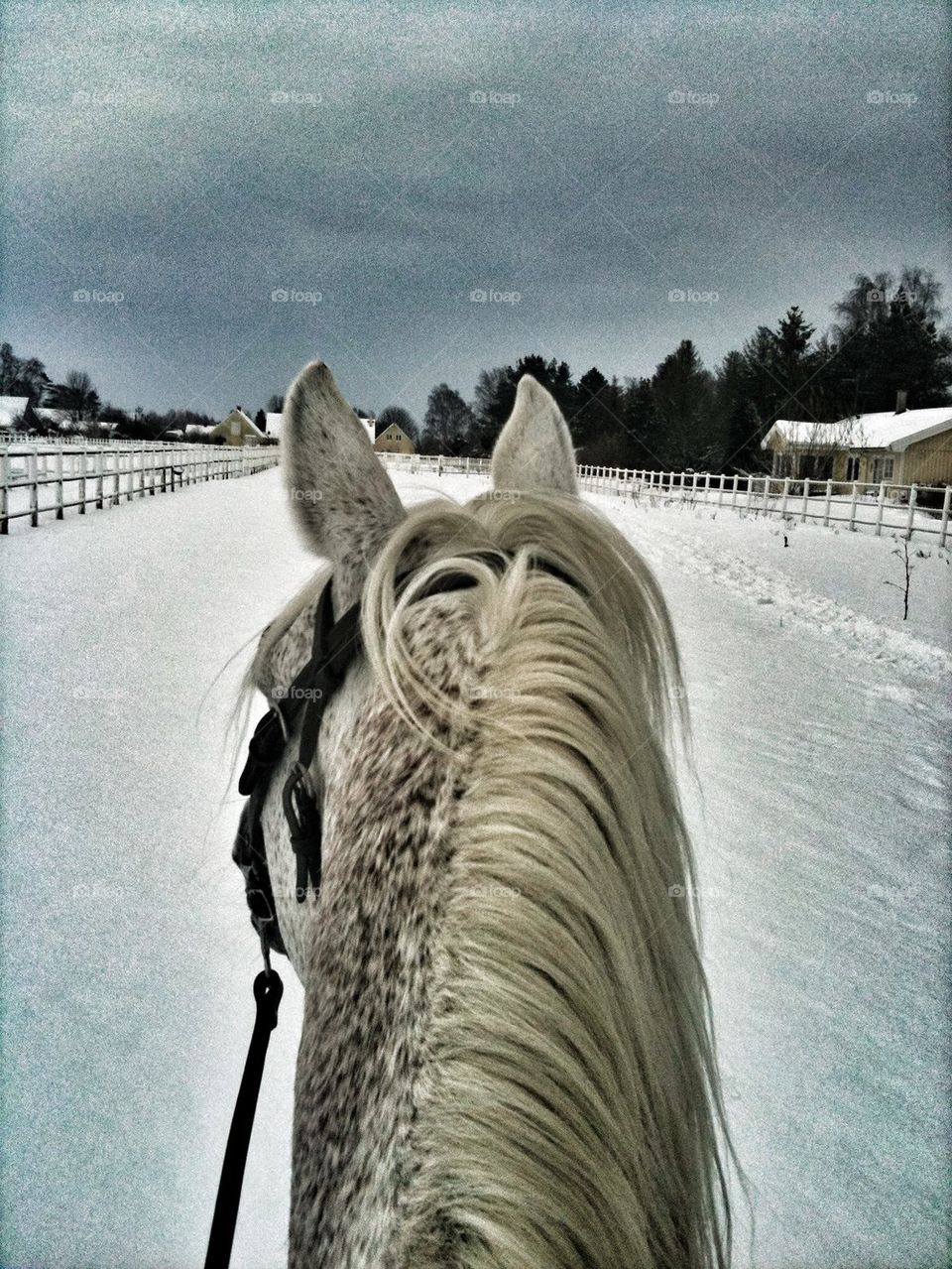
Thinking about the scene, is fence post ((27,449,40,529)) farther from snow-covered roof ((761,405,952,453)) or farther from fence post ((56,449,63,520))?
snow-covered roof ((761,405,952,453))

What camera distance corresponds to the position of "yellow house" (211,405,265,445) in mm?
29031

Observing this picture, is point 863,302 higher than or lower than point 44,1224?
higher

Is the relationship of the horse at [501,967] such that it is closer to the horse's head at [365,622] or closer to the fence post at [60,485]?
the horse's head at [365,622]

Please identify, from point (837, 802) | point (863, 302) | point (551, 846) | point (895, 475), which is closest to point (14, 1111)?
point (551, 846)

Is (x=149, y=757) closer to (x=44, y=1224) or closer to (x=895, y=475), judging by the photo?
(x=44, y=1224)

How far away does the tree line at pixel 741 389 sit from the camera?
5.61m

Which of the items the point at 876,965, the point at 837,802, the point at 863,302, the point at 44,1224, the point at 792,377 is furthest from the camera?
the point at 792,377

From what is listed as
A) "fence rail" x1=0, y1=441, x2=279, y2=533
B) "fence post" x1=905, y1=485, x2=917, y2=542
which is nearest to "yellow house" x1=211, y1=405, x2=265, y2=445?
"fence rail" x1=0, y1=441, x2=279, y2=533

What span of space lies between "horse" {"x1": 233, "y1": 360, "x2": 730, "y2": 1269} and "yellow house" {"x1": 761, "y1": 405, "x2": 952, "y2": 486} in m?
15.2

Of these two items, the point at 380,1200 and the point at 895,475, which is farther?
the point at 895,475

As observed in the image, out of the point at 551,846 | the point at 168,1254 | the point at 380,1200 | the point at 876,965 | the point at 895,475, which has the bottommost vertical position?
the point at 168,1254

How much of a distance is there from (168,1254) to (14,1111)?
62cm

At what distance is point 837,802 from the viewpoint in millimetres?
4152

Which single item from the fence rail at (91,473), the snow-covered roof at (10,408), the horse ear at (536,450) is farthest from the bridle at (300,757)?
the snow-covered roof at (10,408)
